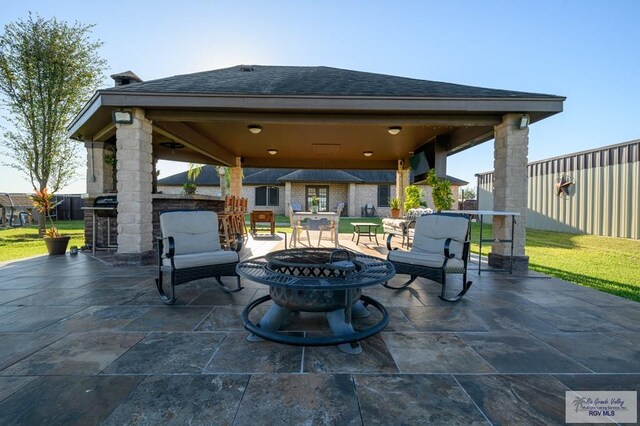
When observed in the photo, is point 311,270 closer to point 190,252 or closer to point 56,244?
point 190,252

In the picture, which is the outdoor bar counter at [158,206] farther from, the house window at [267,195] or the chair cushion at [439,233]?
the house window at [267,195]

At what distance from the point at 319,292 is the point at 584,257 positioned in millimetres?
7056

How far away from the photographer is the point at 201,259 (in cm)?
305

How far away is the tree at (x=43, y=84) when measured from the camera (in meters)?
8.59

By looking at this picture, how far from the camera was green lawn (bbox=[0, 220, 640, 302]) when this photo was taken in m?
4.06

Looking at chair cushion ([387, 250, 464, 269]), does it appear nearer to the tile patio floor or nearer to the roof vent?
the tile patio floor

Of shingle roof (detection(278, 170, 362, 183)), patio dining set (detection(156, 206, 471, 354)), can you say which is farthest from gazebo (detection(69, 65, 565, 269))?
shingle roof (detection(278, 170, 362, 183))

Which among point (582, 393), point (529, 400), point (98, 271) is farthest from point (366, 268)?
point (98, 271)

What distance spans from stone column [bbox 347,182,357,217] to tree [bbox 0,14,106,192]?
1396 centimetres

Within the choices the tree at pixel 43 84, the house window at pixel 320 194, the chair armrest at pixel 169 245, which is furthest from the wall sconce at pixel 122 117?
the house window at pixel 320 194

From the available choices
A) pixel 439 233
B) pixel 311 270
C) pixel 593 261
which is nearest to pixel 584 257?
pixel 593 261

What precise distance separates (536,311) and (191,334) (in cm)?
324

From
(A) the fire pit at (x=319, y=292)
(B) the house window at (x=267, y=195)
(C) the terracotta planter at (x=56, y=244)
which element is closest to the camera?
(A) the fire pit at (x=319, y=292)

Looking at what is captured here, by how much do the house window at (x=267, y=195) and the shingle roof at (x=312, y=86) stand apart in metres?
13.8
